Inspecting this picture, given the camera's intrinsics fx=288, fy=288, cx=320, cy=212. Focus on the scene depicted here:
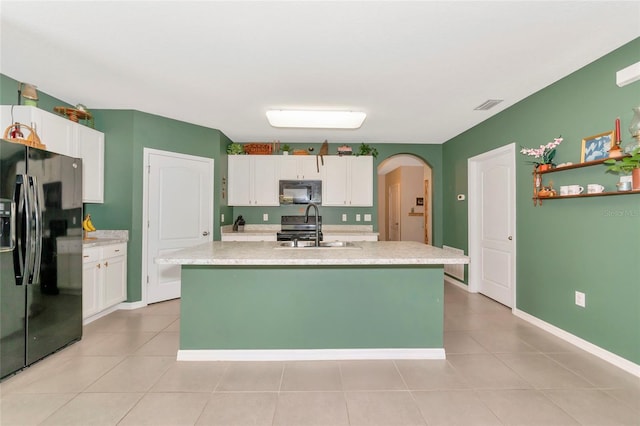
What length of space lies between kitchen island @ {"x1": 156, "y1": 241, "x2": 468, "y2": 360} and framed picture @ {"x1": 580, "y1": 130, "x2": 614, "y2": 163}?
158 centimetres

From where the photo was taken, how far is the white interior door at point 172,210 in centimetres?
378

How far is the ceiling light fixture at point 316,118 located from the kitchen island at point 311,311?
178cm

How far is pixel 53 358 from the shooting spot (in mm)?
2363

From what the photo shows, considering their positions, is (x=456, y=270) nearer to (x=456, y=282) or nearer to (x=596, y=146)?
(x=456, y=282)

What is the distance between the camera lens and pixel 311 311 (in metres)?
2.36

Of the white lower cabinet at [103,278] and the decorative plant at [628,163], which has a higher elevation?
the decorative plant at [628,163]

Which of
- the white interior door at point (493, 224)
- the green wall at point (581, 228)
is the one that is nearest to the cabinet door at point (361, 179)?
the white interior door at point (493, 224)

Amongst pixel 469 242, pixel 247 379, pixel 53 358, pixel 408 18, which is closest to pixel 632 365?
pixel 469 242

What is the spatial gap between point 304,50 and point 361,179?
292 cm

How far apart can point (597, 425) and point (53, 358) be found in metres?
3.83

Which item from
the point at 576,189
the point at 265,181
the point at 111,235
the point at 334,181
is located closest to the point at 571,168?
the point at 576,189

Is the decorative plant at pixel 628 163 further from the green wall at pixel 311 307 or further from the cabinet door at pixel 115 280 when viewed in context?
the cabinet door at pixel 115 280

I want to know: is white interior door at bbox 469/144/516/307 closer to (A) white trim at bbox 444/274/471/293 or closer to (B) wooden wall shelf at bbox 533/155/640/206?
(A) white trim at bbox 444/274/471/293

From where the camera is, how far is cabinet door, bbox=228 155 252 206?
4906 mm
